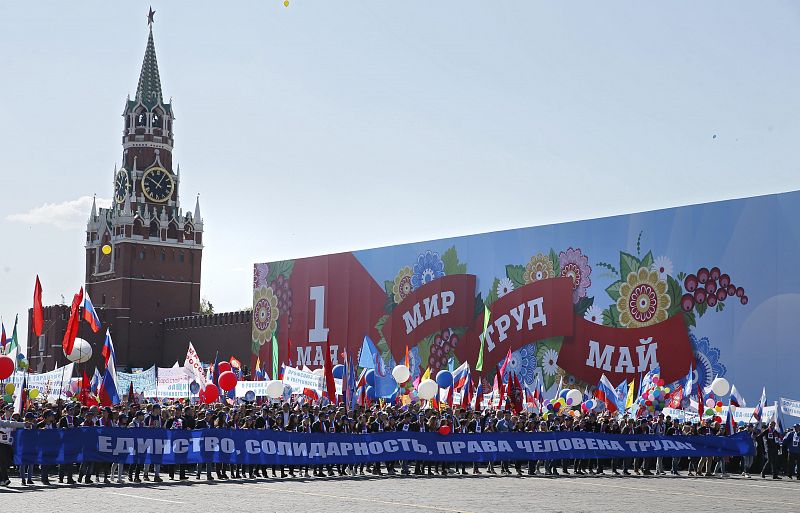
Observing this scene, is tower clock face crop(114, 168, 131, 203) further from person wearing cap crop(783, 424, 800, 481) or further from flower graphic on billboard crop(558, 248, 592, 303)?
person wearing cap crop(783, 424, 800, 481)

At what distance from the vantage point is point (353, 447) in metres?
29.1

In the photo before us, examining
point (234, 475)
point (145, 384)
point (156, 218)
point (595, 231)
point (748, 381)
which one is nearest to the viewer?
point (234, 475)

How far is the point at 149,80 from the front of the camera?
122562 mm

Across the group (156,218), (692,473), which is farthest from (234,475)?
(156,218)

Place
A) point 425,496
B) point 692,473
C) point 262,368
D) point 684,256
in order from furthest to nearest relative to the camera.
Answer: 1. point 262,368
2. point 684,256
3. point 692,473
4. point 425,496

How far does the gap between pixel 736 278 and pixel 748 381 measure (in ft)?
14.3

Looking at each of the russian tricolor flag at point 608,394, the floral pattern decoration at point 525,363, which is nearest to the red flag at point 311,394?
the russian tricolor flag at point 608,394

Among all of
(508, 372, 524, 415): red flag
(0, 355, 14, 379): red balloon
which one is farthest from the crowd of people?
(508, 372, 524, 415): red flag

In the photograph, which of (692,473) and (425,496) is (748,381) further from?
(425,496)

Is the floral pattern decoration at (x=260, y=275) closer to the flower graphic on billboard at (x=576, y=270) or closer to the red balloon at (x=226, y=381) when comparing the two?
the flower graphic on billboard at (x=576, y=270)

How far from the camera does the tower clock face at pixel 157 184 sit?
120938mm

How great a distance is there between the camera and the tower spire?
12156 cm

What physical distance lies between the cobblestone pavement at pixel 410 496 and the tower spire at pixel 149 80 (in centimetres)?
9809

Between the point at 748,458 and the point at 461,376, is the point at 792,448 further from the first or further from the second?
the point at 461,376
